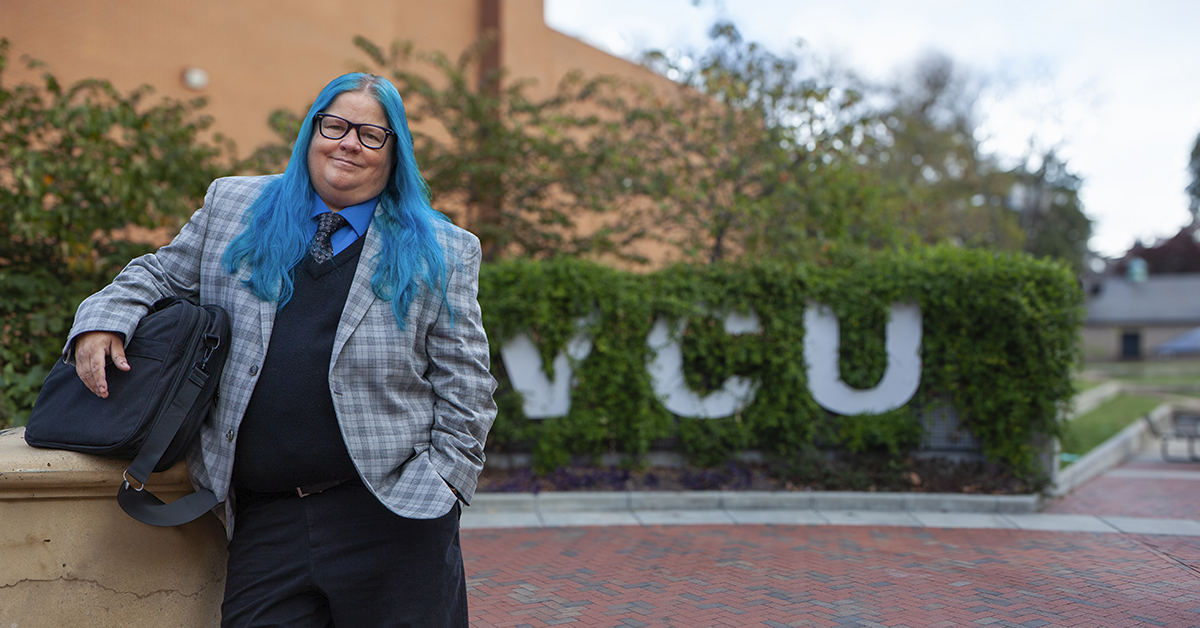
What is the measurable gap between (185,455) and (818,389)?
6497mm

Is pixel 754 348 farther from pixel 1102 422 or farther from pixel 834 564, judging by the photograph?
pixel 1102 422

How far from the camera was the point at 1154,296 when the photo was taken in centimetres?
4953

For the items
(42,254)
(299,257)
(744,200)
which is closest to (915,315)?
(744,200)

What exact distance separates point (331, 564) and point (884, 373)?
6601 mm

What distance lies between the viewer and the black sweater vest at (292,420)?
6.70 feet

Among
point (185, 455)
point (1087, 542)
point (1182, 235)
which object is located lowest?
point (1087, 542)

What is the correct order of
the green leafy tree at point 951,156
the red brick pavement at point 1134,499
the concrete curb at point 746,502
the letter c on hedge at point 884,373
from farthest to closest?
1. the green leafy tree at point 951,156
2. the letter c on hedge at point 884,373
3. the red brick pavement at point 1134,499
4. the concrete curb at point 746,502

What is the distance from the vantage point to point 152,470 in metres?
1.98

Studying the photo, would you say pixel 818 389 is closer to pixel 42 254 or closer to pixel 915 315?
pixel 915 315

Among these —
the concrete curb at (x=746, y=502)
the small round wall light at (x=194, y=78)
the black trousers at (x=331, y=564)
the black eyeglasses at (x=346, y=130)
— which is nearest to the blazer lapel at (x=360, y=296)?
the black eyeglasses at (x=346, y=130)

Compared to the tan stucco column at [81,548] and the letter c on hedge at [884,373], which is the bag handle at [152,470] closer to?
the tan stucco column at [81,548]

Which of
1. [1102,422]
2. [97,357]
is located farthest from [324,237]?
[1102,422]

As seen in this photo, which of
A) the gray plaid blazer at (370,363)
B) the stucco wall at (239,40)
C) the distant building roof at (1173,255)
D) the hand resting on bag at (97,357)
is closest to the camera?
the hand resting on bag at (97,357)

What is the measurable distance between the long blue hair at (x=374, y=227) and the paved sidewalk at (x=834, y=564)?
2515 mm
